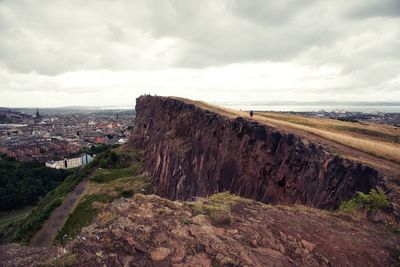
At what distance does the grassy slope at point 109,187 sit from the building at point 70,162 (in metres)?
33.1

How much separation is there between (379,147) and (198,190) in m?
17.2

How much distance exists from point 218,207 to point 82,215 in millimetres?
31401

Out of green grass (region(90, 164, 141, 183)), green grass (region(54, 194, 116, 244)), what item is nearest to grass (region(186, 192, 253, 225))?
green grass (region(54, 194, 116, 244))

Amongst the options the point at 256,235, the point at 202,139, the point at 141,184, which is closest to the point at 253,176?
the point at 202,139

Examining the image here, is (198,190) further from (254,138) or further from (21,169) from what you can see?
(21,169)

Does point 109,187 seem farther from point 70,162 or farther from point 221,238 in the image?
point 70,162

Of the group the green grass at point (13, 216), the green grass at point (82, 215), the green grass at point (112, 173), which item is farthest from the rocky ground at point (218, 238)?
the green grass at point (13, 216)

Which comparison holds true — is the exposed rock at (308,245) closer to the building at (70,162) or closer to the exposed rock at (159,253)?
the exposed rock at (159,253)

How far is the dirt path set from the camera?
33.3m

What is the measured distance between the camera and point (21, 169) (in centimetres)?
7406

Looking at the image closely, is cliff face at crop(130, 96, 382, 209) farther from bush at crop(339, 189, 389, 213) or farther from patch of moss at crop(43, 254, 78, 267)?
patch of moss at crop(43, 254, 78, 267)

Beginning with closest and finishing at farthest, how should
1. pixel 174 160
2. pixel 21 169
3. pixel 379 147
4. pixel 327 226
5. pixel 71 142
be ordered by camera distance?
pixel 327 226 < pixel 379 147 < pixel 174 160 < pixel 21 169 < pixel 71 142

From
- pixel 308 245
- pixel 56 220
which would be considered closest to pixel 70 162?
pixel 56 220

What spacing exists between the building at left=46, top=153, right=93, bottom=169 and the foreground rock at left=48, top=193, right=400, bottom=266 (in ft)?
284
